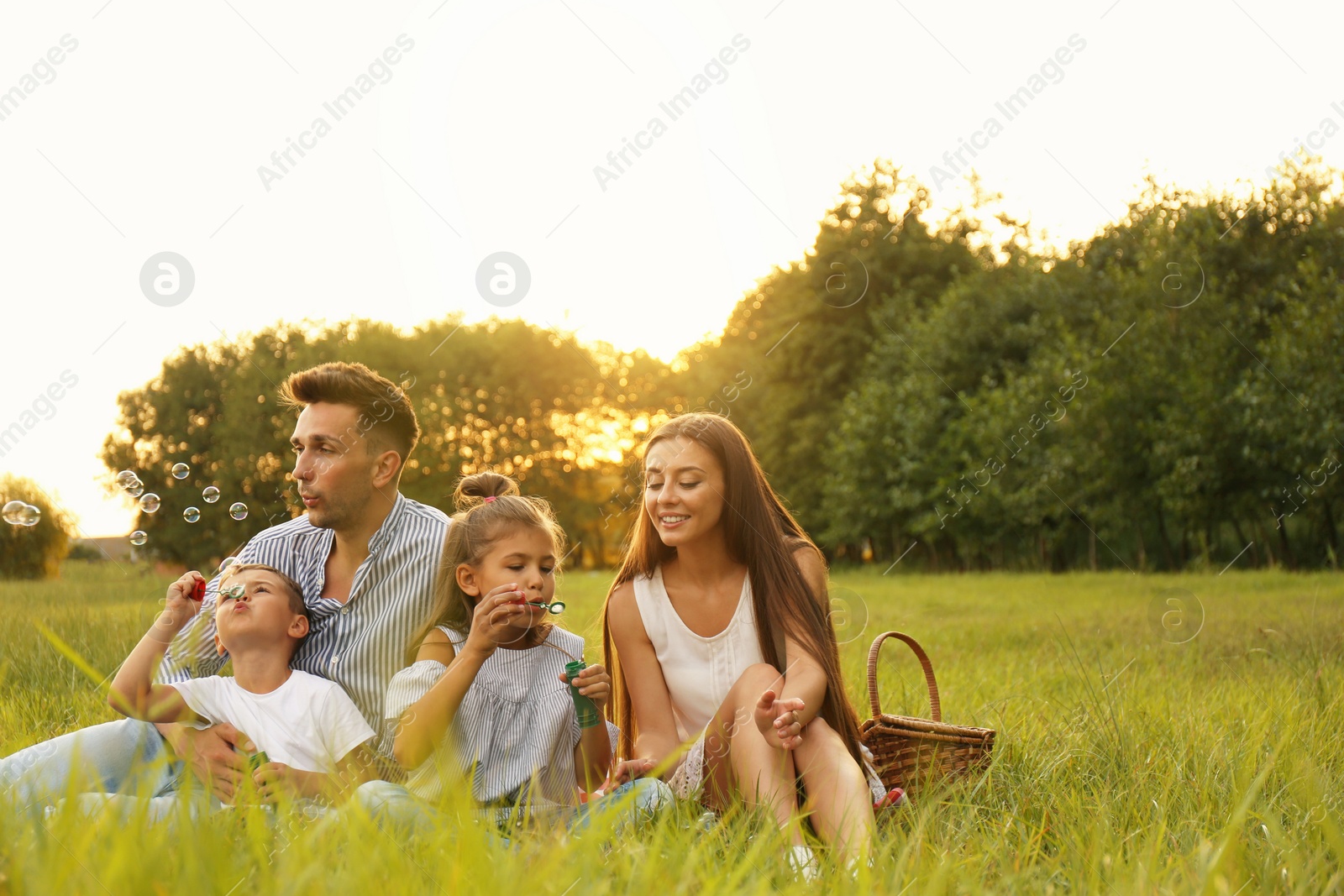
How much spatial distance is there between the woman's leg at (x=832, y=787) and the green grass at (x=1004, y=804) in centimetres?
13

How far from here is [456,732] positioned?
10.8 ft

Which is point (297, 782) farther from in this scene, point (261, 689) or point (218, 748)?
point (261, 689)

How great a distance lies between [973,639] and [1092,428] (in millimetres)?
12533

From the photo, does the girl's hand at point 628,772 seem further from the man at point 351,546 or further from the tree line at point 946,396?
the tree line at point 946,396

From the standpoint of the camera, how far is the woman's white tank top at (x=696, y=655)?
12.1 feet

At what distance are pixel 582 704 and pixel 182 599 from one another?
3.86ft

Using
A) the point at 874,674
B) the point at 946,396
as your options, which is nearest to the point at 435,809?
the point at 874,674

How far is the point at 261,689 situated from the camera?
3330 millimetres

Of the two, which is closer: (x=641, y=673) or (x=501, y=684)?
(x=501, y=684)

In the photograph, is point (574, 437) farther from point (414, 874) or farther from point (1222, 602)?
point (414, 874)

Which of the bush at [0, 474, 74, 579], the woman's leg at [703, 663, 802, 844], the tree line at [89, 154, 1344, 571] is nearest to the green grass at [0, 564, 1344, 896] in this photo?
the woman's leg at [703, 663, 802, 844]

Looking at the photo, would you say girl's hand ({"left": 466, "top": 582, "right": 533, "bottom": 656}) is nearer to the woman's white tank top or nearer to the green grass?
the green grass

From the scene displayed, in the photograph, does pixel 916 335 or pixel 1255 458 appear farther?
pixel 916 335

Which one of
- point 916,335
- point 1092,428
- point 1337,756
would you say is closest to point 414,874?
point 1337,756
